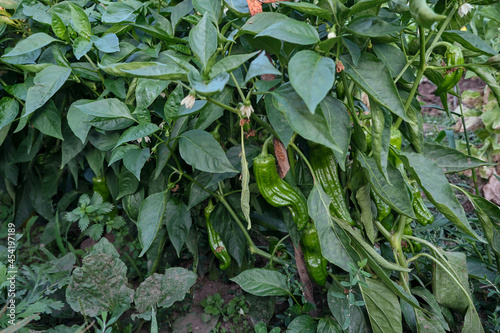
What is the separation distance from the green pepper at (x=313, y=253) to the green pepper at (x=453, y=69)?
0.54 meters

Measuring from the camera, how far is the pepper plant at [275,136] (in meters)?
0.83

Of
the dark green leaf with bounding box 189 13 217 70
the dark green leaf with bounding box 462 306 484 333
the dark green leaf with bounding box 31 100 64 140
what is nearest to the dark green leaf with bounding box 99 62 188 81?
the dark green leaf with bounding box 189 13 217 70

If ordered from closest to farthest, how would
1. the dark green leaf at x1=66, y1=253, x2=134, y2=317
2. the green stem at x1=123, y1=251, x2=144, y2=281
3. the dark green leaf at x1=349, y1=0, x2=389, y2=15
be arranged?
the dark green leaf at x1=349, y1=0, x2=389, y2=15
the dark green leaf at x1=66, y1=253, x2=134, y2=317
the green stem at x1=123, y1=251, x2=144, y2=281

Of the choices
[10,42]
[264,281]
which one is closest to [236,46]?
[264,281]

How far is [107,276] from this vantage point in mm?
1229

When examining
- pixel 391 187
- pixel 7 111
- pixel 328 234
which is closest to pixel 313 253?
pixel 328 234

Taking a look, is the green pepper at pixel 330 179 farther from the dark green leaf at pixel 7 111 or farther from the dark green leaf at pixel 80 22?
the dark green leaf at pixel 7 111

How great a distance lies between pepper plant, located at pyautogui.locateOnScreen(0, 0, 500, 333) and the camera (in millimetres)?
834

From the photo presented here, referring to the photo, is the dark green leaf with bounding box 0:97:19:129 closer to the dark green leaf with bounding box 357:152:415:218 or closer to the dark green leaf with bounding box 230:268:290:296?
the dark green leaf with bounding box 230:268:290:296

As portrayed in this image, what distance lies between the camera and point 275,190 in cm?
103

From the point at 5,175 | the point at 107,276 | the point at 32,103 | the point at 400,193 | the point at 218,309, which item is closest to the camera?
the point at 400,193

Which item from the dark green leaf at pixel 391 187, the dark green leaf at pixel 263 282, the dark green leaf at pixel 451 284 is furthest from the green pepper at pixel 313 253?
the dark green leaf at pixel 451 284

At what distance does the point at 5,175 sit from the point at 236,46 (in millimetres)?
1248

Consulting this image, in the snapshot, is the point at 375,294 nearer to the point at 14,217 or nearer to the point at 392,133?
the point at 392,133
